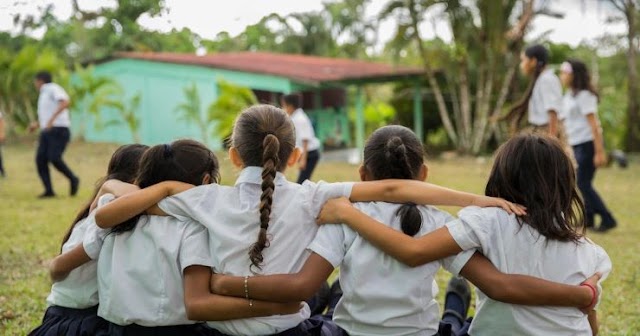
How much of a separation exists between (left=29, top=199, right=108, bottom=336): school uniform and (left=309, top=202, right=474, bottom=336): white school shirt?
905mm

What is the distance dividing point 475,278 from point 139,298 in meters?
1.17

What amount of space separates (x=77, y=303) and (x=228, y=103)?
12643 millimetres

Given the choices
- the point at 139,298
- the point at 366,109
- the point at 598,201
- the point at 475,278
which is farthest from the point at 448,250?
the point at 366,109

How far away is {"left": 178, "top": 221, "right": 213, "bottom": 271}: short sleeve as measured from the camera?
2.47 meters

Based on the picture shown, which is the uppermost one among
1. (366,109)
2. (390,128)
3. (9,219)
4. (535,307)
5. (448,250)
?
(390,128)

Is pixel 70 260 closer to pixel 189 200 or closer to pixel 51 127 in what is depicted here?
pixel 189 200

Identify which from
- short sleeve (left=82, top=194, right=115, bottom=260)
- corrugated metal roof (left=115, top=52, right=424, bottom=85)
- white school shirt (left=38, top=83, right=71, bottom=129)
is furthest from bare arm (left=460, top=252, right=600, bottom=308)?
corrugated metal roof (left=115, top=52, right=424, bottom=85)

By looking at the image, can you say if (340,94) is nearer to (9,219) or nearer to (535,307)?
(9,219)

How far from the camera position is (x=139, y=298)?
2561 millimetres

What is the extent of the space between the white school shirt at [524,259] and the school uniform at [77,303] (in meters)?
1.36

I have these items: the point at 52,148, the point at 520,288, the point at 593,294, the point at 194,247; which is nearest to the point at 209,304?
the point at 194,247

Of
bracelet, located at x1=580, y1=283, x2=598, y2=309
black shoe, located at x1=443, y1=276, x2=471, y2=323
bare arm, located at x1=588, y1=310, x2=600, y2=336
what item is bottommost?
black shoe, located at x1=443, y1=276, x2=471, y2=323

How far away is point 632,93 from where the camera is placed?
55.0 ft

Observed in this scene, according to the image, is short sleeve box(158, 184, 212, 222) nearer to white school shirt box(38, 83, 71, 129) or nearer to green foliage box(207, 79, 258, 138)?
white school shirt box(38, 83, 71, 129)
